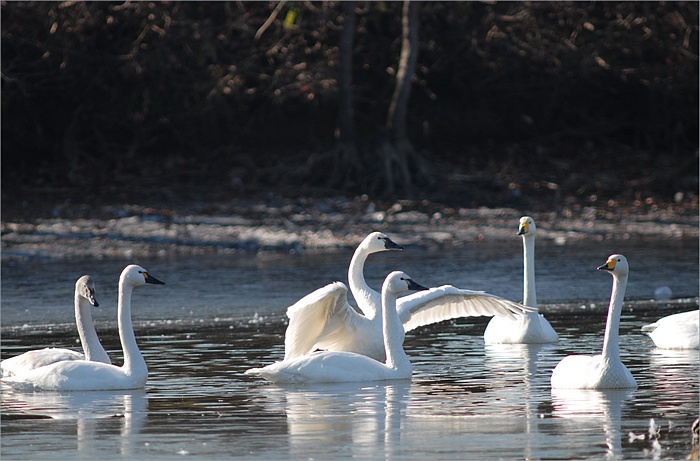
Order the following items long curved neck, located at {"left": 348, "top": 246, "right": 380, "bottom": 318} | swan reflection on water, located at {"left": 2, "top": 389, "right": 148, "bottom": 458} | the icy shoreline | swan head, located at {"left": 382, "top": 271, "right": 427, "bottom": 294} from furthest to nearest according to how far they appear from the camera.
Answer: the icy shoreline < long curved neck, located at {"left": 348, "top": 246, "right": 380, "bottom": 318} < swan head, located at {"left": 382, "top": 271, "right": 427, "bottom": 294} < swan reflection on water, located at {"left": 2, "top": 389, "right": 148, "bottom": 458}

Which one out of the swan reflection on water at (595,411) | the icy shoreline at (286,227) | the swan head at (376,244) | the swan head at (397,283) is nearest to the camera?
the swan reflection on water at (595,411)

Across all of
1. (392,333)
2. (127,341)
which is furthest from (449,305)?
(127,341)

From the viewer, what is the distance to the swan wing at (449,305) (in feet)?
30.6

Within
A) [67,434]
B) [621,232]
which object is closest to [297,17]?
[621,232]

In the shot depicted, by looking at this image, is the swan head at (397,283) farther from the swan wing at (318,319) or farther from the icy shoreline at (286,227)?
the icy shoreline at (286,227)

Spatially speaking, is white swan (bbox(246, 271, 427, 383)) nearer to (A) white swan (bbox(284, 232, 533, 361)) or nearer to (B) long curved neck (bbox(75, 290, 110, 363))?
(A) white swan (bbox(284, 232, 533, 361))

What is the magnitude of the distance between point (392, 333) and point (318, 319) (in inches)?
31.8

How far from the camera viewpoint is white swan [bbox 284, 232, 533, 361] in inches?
353

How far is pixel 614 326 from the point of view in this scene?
26.2ft

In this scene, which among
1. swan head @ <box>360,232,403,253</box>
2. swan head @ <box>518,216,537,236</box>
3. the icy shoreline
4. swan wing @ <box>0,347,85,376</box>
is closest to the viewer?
swan wing @ <box>0,347,85,376</box>

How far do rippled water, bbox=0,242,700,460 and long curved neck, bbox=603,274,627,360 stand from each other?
245 mm

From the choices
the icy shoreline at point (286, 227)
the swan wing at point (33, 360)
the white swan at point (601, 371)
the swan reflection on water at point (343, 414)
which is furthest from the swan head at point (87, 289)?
the icy shoreline at point (286, 227)

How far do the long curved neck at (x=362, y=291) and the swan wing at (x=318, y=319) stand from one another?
213mm

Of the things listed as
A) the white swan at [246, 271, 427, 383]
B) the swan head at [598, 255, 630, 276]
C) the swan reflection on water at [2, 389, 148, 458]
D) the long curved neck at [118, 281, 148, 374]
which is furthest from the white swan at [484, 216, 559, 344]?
the swan reflection on water at [2, 389, 148, 458]
